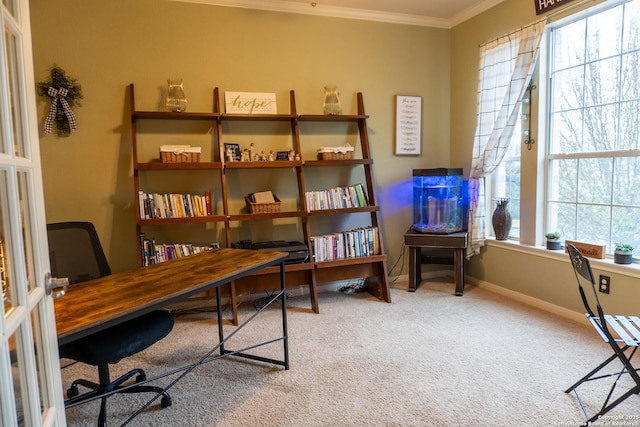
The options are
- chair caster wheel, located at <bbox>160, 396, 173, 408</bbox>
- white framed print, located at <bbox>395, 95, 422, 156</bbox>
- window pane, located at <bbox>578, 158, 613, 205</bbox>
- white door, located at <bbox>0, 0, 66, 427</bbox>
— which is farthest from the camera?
white framed print, located at <bbox>395, 95, 422, 156</bbox>

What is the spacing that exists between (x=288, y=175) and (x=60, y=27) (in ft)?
7.25

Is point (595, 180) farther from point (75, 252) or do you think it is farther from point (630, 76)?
point (75, 252)

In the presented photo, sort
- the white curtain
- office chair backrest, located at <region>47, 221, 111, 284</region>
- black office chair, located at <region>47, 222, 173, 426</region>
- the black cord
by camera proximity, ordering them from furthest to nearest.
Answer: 1. the black cord
2. the white curtain
3. office chair backrest, located at <region>47, 221, 111, 284</region>
4. black office chair, located at <region>47, 222, 173, 426</region>

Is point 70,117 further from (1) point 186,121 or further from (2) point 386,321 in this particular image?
(2) point 386,321

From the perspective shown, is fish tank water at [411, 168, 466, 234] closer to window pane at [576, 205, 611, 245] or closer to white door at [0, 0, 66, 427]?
window pane at [576, 205, 611, 245]

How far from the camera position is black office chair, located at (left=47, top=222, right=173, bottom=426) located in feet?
5.81

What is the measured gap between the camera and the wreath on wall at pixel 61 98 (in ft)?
10.4

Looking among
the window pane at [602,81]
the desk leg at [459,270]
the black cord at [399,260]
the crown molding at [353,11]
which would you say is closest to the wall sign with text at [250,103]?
the crown molding at [353,11]

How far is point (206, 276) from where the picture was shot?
1999 millimetres

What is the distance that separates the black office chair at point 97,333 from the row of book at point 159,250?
0.80 meters

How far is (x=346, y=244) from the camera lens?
3.72 m

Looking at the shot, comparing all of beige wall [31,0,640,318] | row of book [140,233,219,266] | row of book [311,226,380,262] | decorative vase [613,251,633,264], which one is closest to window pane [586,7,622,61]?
beige wall [31,0,640,318]

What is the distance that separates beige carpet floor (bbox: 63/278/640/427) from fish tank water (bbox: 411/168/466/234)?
853 millimetres

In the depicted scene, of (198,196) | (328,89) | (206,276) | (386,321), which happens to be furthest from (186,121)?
(386,321)
